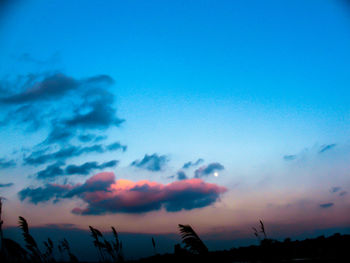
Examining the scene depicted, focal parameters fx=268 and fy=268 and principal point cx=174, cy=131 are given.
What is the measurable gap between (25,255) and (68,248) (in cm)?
747

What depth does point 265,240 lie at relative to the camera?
2141 centimetres

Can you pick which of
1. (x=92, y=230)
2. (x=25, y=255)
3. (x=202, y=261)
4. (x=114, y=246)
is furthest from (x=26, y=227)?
(x=202, y=261)

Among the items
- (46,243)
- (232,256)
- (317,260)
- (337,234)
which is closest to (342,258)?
(317,260)

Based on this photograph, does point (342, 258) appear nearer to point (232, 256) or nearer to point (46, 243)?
point (232, 256)

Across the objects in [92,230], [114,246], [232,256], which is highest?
[92,230]

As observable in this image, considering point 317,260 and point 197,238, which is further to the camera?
point 197,238

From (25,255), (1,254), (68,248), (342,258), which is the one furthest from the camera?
(68,248)

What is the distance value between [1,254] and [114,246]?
514 inches

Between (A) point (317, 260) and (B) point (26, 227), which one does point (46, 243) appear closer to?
(B) point (26, 227)

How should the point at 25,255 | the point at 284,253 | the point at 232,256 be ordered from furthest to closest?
the point at 232,256
the point at 284,253
the point at 25,255

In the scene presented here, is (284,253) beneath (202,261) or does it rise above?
beneath

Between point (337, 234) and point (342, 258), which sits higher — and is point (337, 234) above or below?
below

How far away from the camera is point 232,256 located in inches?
822

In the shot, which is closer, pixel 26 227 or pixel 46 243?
pixel 26 227
